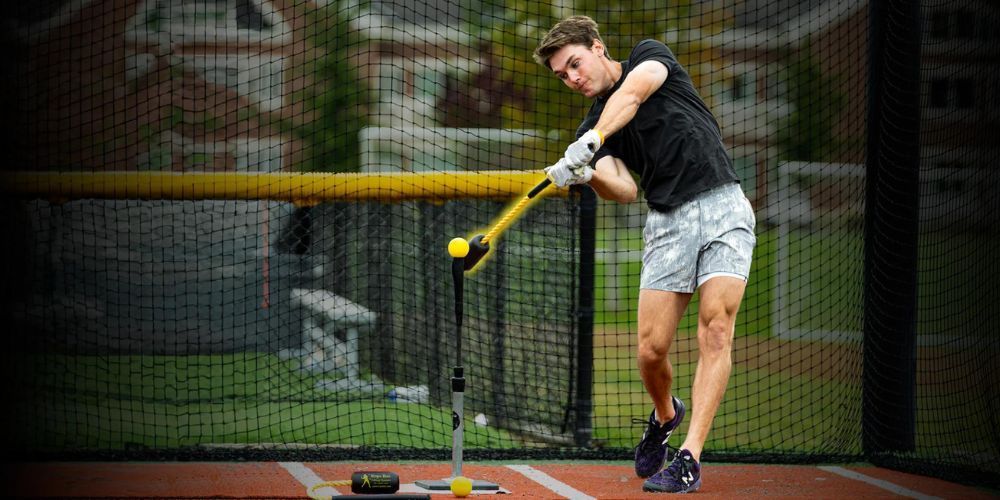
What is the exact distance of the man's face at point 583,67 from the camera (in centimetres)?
491

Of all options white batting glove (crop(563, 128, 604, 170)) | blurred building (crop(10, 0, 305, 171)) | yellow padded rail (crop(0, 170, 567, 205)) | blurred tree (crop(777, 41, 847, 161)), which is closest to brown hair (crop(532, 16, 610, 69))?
white batting glove (crop(563, 128, 604, 170))

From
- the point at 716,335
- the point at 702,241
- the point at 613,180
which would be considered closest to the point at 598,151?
the point at 613,180

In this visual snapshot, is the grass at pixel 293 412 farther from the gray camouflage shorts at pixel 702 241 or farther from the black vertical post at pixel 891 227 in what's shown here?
the gray camouflage shorts at pixel 702 241

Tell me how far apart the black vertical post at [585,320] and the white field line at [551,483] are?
2.57 feet

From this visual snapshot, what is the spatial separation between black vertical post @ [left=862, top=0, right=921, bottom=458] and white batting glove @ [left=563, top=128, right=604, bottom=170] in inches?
90.6

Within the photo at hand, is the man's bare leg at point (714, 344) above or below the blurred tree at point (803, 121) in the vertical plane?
below

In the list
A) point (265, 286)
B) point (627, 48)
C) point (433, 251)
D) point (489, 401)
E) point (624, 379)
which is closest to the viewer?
point (489, 401)

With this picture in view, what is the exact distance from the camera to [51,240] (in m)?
7.97

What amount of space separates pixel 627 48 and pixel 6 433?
8.79m

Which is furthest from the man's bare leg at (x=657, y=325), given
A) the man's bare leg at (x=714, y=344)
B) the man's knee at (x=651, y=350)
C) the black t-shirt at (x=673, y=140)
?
the black t-shirt at (x=673, y=140)

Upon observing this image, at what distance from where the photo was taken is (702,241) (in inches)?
191

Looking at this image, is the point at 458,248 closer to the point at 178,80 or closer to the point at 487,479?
the point at 487,479

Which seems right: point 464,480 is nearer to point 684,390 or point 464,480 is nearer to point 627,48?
point 684,390

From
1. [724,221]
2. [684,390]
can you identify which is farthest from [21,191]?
[684,390]
